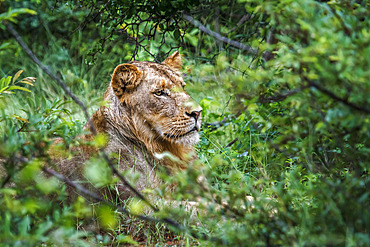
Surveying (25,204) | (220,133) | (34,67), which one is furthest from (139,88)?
(34,67)

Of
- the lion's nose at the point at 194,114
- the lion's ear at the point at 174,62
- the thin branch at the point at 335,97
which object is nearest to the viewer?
the thin branch at the point at 335,97

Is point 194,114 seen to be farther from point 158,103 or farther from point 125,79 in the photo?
point 125,79

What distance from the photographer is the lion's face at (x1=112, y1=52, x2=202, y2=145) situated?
3502 millimetres

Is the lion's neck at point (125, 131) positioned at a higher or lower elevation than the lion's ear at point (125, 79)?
lower

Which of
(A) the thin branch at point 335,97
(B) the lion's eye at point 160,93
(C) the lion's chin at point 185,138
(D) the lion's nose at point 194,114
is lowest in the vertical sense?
(C) the lion's chin at point 185,138

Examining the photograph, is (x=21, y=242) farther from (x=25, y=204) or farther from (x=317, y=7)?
(x=317, y=7)

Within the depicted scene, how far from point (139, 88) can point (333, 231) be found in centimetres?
209

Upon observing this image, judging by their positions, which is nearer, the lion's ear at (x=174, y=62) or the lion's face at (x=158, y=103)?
the lion's face at (x=158, y=103)

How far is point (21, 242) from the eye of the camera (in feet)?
5.86

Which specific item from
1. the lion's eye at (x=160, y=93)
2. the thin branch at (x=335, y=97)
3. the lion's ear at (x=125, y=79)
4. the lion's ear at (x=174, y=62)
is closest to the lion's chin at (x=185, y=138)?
the lion's eye at (x=160, y=93)

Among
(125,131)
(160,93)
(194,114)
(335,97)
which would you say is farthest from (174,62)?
(335,97)

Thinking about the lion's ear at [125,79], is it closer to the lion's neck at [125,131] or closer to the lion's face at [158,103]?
the lion's face at [158,103]

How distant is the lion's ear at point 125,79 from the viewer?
352 centimetres

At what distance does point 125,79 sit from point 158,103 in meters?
0.31
